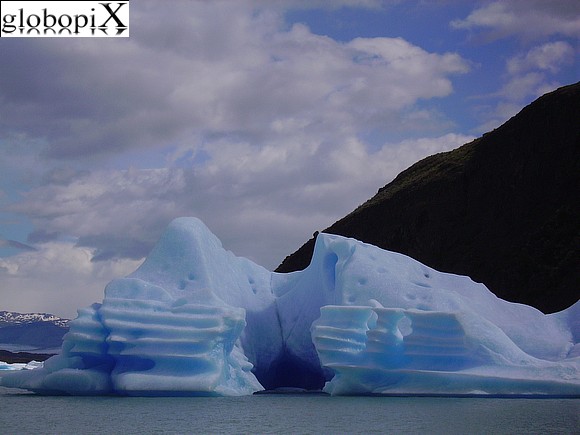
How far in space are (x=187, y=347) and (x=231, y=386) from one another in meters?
1.49

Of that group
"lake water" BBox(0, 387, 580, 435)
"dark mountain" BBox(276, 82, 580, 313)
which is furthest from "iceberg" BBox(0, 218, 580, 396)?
"dark mountain" BBox(276, 82, 580, 313)

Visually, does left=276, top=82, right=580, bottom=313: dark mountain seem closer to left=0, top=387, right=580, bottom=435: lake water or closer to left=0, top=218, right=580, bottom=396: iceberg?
left=0, top=218, right=580, bottom=396: iceberg

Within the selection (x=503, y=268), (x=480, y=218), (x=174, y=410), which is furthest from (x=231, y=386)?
(x=480, y=218)

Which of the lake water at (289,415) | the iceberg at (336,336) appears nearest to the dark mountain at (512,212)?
the iceberg at (336,336)

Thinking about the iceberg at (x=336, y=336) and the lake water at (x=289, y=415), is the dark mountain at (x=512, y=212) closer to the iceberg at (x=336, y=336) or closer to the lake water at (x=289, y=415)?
the iceberg at (x=336, y=336)

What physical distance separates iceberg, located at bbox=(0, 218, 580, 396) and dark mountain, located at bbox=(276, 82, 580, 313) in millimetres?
18394

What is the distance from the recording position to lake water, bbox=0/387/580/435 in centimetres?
1027

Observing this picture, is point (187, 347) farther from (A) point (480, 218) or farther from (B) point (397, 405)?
(A) point (480, 218)

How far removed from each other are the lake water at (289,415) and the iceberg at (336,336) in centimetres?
39

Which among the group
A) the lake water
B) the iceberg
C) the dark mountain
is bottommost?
the lake water

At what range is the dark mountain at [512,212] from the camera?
120 ft

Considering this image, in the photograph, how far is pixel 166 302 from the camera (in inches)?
598

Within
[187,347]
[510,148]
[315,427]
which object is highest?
[510,148]

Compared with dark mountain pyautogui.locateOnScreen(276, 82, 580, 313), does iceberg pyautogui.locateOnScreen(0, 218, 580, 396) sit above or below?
below
